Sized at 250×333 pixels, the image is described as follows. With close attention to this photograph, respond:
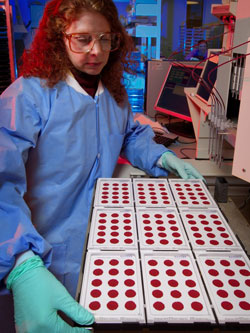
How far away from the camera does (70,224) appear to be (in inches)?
48.7

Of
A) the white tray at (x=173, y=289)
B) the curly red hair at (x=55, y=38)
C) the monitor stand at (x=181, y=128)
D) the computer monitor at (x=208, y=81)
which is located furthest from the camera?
the monitor stand at (x=181, y=128)

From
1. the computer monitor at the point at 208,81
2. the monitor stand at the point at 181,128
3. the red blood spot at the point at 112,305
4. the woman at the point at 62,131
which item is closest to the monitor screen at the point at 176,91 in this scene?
the monitor stand at the point at 181,128

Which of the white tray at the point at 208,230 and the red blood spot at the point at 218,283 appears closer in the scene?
the red blood spot at the point at 218,283

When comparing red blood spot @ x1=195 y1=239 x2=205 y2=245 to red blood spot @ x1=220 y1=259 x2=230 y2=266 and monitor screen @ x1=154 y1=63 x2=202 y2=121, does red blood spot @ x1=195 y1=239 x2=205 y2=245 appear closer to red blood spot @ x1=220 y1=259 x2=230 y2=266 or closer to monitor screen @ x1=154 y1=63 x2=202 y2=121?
red blood spot @ x1=220 y1=259 x2=230 y2=266

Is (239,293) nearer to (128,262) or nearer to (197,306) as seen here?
(197,306)

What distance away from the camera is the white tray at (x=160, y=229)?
0.85 m

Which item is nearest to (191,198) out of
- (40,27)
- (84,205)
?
(84,205)

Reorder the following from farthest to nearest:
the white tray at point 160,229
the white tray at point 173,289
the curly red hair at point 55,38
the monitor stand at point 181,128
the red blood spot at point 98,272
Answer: the monitor stand at point 181,128, the curly red hair at point 55,38, the white tray at point 160,229, the red blood spot at point 98,272, the white tray at point 173,289

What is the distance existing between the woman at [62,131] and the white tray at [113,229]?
15 cm

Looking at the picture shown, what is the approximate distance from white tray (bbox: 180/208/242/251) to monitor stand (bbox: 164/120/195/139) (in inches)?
54.0

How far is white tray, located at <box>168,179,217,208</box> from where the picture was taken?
107 cm

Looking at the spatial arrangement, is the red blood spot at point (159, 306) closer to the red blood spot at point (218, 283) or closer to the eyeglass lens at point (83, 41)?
the red blood spot at point (218, 283)

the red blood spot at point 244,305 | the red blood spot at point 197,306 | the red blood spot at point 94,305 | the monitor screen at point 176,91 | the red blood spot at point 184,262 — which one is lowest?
the red blood spot at point 94,305

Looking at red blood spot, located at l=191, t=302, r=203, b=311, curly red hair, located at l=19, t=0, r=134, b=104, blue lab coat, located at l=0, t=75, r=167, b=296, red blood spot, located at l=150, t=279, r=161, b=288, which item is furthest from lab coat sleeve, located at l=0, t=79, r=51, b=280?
red blood spot, located at l=191, t=302, r=203, b=311
